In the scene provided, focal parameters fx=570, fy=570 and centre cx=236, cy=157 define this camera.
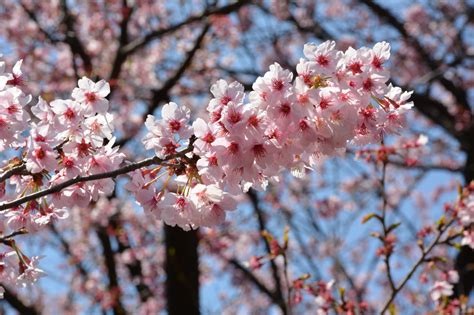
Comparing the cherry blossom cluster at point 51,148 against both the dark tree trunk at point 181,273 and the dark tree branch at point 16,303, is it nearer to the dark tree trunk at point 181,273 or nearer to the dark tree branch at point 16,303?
the dark tree branch at point 16,303

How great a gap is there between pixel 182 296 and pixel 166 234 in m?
0.74

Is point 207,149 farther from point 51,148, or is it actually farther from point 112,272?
point 112,272

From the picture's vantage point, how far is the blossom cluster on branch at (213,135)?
73.2 inches

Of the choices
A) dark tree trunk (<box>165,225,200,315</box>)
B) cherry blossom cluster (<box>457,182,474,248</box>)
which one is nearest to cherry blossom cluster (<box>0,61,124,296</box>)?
cherry blossom cluster (<box>457,182,474,248</box>)

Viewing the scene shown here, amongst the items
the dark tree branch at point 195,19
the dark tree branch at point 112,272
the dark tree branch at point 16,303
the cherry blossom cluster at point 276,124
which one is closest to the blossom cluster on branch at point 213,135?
the cherry blossom cluster at point 276,124

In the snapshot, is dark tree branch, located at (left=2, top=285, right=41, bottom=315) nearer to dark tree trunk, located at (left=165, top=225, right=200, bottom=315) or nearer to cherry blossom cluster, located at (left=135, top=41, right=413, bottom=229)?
dark tree trunk, located at (left=165, top=225, right=200, bottom=315)

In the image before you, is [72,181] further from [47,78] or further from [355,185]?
[355,185]

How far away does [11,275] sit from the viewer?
2.35m

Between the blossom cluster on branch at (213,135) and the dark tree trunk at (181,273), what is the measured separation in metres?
Answer: 3.17

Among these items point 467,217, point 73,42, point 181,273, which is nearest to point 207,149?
point 467,217

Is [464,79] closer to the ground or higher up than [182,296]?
higher up

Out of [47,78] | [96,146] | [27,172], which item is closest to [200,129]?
[96,146]

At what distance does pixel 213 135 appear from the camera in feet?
6.19

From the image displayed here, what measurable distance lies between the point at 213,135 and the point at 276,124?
21cm
